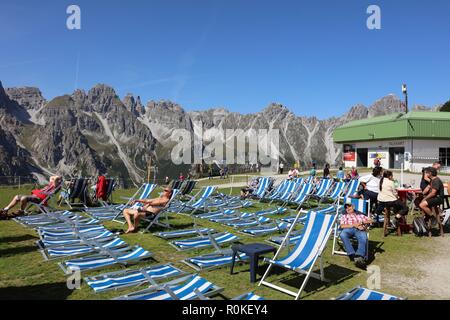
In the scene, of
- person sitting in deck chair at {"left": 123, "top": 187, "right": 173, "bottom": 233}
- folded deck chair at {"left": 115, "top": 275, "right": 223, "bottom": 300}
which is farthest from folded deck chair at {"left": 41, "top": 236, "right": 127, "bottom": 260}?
folded deck chair at {"left": 115, "top": 275, "right": 223, "bottom": 300}

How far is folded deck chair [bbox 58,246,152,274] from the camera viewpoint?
18.4ft

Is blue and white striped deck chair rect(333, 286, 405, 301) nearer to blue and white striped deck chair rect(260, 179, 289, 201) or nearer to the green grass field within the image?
the green grass field

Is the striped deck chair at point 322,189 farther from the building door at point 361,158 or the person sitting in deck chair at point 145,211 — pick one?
the building door at point 361,158

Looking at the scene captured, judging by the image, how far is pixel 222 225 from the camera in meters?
9.37

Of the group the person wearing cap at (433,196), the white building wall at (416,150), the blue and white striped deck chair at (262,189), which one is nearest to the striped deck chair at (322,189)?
the blue and white striped deck chair at (262,189)

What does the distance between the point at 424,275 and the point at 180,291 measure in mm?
3766

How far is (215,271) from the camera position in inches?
222

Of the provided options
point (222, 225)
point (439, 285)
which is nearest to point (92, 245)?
point (222, 225)

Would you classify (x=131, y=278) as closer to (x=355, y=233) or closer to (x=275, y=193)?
(x=355, y=233)

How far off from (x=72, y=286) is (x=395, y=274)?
15.5 feet

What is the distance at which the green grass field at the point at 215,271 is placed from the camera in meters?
4.79

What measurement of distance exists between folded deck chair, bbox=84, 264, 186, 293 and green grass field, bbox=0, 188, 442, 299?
0.33 feet

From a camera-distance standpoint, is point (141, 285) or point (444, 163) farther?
point (444, 163)
